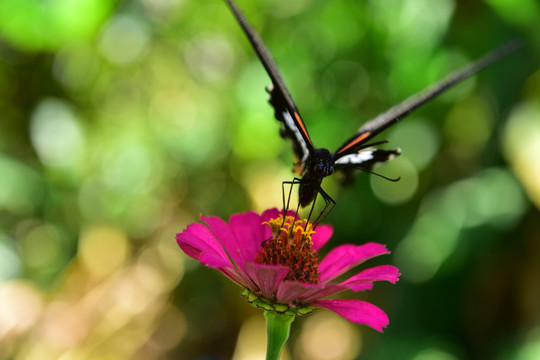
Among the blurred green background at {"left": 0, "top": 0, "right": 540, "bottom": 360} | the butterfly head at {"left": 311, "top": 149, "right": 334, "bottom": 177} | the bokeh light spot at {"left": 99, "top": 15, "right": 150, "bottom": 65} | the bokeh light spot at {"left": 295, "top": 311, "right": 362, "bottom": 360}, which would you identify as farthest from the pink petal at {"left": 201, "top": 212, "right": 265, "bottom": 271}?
the bokeh light spot at {"left": 99, "top": 15, "right": 150, "bottom": 65}

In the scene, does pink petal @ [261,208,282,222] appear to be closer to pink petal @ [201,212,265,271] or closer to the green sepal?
pink petal @ [201,212,265,271]

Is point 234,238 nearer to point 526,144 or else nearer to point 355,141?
point 355,141

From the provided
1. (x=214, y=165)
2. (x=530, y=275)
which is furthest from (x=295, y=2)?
(x=530, y=275)

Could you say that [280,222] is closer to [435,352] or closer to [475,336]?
[435,352]

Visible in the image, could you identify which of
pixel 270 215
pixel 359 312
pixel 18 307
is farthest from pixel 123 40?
pixel 359 312

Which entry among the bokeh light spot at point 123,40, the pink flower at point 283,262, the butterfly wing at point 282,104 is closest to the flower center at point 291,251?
the pink flower at point 283,262

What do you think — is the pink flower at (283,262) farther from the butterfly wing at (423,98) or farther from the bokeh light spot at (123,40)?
the bokeh light spot at (123,40)
